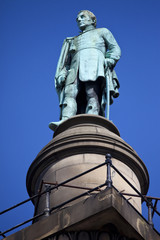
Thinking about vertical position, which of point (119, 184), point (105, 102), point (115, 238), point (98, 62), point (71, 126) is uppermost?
point (98, 62)

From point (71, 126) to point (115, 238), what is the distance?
602cm

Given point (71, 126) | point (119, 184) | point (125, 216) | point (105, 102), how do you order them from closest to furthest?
1. point (125, 216)
2. point (119, 184)
3. point (71, 126)
4. point (105, 102)

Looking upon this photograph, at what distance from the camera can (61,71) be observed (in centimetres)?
2230

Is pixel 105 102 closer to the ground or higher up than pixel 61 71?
closer to the ground

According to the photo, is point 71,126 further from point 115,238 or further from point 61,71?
point 115,238

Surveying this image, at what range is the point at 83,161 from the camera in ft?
55.1

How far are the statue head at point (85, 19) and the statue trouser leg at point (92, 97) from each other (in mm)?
3207

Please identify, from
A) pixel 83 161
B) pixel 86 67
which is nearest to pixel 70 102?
pixel 86 67

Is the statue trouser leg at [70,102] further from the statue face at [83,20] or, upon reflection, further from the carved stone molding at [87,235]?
the carved stone molding at [87,235]

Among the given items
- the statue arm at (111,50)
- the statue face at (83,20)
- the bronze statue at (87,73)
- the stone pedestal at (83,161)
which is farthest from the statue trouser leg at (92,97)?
the statue face at (83,20)

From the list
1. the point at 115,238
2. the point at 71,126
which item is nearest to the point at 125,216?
the point at 115,238

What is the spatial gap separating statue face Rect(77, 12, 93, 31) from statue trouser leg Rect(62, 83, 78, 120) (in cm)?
328

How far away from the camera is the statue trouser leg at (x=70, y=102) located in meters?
20.4

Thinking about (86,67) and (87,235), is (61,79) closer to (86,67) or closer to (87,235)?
(86,67)
